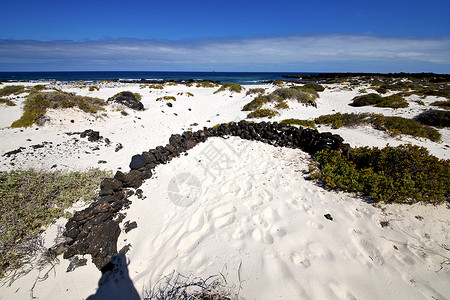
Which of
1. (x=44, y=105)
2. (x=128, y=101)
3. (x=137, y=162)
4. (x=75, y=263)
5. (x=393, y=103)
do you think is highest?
(x=393, y=103)

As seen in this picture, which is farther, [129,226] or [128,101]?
[128,101]

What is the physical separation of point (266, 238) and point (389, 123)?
10.1m

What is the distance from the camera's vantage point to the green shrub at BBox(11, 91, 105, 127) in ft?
32.8

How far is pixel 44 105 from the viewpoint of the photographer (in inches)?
421

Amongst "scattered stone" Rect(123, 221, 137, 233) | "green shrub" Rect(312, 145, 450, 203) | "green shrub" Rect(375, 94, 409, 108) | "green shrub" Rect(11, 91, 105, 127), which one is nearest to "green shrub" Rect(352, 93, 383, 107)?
"green shrub" Rect(375, 94, 409, 108)

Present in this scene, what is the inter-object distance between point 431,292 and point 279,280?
2.05 m

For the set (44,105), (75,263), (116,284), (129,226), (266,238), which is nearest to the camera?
(116,284)

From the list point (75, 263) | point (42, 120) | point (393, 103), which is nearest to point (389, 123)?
point (393, 103)

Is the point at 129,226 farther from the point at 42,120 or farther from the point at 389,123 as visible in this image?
the point at 389,123

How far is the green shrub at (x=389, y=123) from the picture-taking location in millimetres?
8508

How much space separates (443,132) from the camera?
358 inches

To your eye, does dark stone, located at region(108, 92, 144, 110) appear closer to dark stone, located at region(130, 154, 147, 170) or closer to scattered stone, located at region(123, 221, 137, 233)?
dark stone, located at region(130, 154, 147, 170)

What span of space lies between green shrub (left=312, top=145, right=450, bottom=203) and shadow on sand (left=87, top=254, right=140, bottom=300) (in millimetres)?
4844

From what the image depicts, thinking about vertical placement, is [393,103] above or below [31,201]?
above
